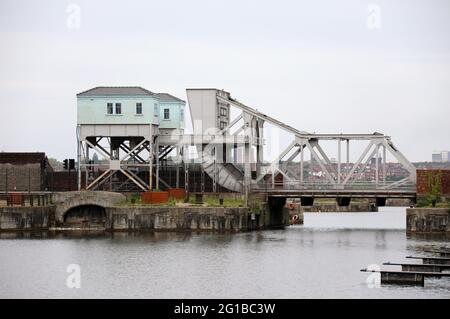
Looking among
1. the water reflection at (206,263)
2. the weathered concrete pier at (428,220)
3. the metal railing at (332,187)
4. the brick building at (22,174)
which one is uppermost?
the brick building at (22,174)

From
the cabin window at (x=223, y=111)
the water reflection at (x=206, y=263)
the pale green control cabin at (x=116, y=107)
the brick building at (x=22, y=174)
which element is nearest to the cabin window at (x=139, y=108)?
the pale green control cabin at (x=116, y=107)

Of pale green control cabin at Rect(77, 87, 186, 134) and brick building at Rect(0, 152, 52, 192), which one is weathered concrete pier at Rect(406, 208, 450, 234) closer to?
pale green control cabin at Rect(77, 87, 186, 134)

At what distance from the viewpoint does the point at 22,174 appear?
106000mm

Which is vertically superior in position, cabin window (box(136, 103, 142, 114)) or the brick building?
cabin window (box(136, 103, 142, 114))

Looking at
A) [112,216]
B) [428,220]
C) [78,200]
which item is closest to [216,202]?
[112,216]

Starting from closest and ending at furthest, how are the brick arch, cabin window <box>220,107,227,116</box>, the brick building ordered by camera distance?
the brick arch < cabin window <box>220,107,227,116</box> < the brick building

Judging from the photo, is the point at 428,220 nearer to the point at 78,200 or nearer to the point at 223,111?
the point at 223,111

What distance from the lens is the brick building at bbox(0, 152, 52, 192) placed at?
106 meters

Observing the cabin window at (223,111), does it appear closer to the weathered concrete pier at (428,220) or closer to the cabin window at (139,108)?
the cabin window at (139,108)

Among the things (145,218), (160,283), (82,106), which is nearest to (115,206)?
(145,218)

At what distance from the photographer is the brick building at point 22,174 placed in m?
106

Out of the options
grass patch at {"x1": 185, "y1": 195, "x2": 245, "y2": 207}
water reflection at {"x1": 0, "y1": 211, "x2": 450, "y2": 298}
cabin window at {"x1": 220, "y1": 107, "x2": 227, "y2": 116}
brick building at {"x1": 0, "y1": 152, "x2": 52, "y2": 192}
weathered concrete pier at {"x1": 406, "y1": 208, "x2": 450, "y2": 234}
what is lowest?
water reflection at {"x1": 0, "y1": 211, "x2": 450, "y2": 298}

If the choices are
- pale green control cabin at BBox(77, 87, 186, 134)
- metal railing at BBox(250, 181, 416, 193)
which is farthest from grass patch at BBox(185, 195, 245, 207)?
pale green control cabin at BBox(77, 87, 186, 134)

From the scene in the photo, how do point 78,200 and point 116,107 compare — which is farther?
point 116,107
